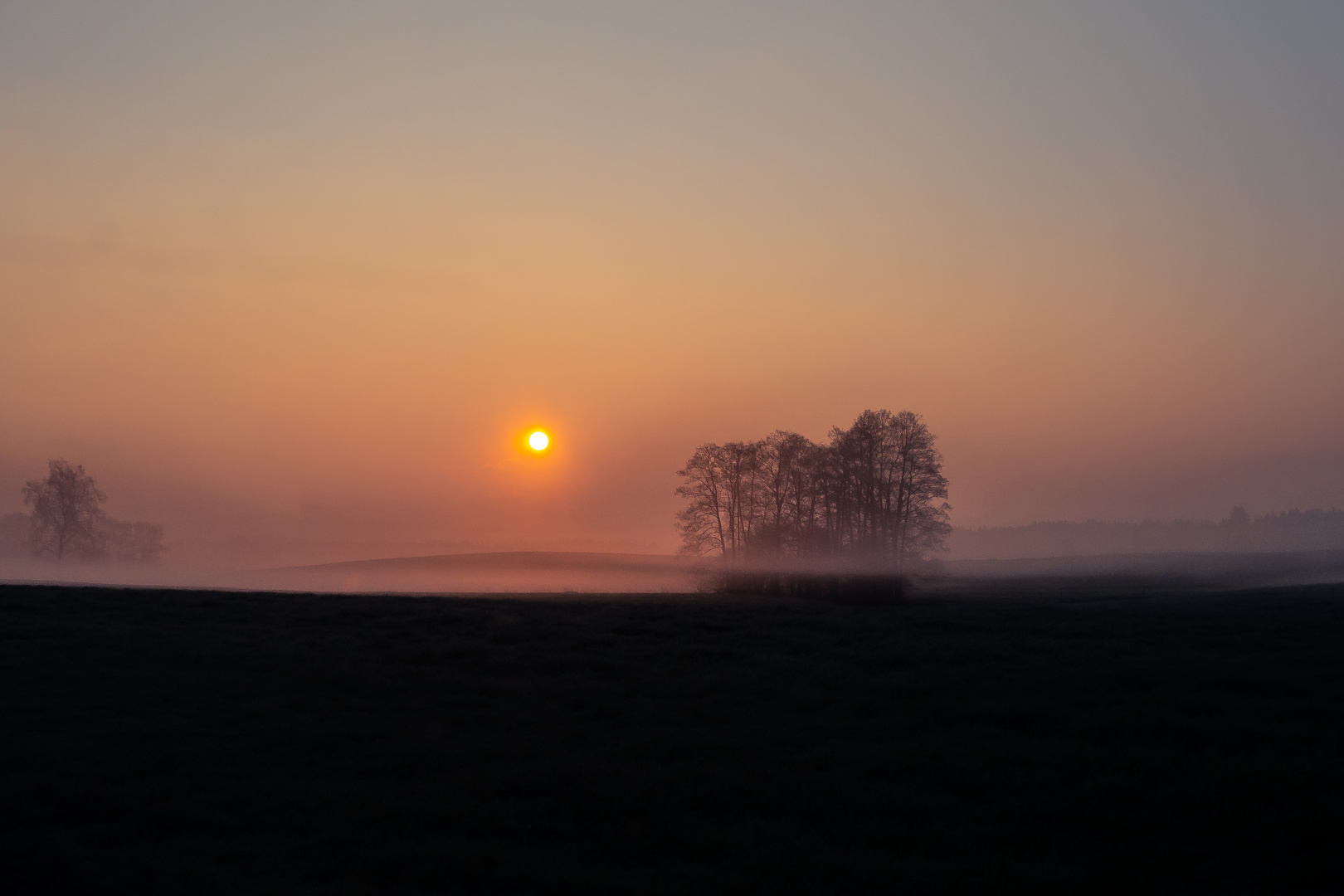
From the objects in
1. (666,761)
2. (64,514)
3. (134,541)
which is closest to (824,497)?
(666,761)

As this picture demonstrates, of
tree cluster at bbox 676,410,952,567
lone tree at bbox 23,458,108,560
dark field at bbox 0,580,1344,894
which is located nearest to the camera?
dark field at bbox 0,580,1344,894

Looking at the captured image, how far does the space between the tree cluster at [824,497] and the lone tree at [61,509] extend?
68789 mm

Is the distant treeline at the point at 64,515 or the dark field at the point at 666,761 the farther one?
the distant treeline at the point at 64,515

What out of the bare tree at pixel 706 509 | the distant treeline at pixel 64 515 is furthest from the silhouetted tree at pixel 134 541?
the bare tree at pixel 706 509

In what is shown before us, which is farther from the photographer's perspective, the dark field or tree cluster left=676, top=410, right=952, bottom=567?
tree cluster left=676, top=410, right=952, bottom=567

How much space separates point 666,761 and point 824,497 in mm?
57463

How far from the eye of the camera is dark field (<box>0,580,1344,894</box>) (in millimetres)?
10195

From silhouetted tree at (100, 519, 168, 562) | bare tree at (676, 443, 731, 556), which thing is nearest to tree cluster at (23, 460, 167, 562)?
silhouetted tree at (100, 519, 168, 562)

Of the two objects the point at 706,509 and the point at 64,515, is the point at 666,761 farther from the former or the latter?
the point at 64,515

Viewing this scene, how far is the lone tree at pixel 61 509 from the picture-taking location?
3543 inches

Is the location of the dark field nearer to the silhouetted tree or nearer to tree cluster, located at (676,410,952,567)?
tree cluster, located at (676,410,952,567)

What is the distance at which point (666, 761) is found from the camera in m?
14.0

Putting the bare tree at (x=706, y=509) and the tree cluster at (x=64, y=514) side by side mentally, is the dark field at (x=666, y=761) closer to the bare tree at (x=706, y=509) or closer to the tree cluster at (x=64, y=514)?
the bare tree at (x=706, y=509)

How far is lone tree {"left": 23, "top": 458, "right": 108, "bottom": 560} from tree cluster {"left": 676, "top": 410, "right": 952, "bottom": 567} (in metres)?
68.8
